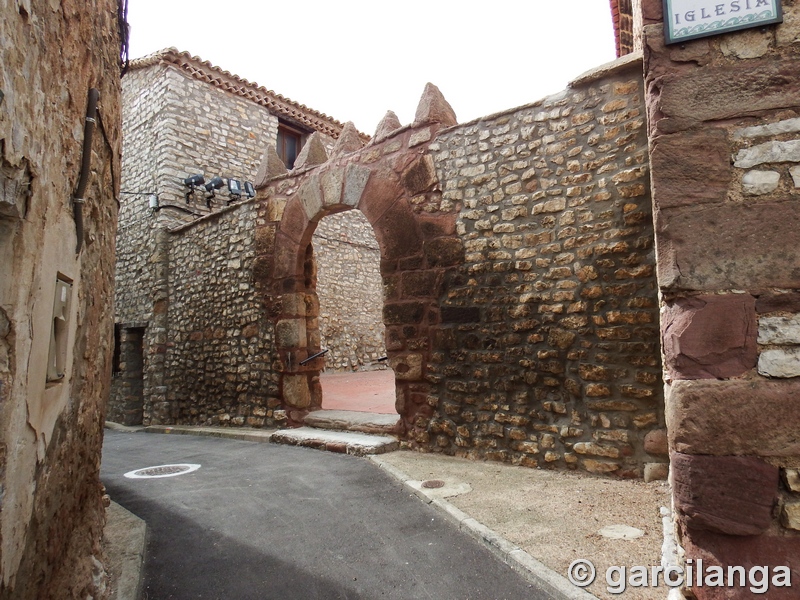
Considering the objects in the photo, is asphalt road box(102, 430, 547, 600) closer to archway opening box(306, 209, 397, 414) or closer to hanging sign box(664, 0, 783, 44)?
hanging sign box(664, 0, 783, 44)

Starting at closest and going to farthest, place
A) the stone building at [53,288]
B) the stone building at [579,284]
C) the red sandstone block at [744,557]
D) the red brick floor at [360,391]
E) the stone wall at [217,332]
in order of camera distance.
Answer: the stone building at [53,288] → the red sandstone block at [744,557] → the stone building at [579,284] → the stone wall at [217,332] → the red brick floor at [360,391]

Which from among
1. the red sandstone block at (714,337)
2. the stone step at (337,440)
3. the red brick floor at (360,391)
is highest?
the red sandstone block at (714,337)

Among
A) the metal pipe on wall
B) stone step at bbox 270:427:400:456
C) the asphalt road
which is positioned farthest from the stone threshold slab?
the metal pipe on wall

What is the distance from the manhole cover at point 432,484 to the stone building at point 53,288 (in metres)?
2.08

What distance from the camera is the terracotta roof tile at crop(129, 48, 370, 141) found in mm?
10047

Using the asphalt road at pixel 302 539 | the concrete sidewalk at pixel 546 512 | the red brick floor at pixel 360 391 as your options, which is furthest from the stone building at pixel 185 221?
the concrete sidewalk at pixel 546 512

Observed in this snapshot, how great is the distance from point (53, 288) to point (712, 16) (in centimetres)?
261

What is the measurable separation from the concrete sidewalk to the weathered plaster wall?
54 centimetres

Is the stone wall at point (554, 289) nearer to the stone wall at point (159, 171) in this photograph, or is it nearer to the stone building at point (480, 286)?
the stone building at point (480, 286)

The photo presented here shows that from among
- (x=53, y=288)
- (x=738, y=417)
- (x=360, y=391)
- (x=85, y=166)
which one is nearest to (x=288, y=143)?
(x=360, y=391)

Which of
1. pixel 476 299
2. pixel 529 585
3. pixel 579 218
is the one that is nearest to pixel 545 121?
pixel 579 218

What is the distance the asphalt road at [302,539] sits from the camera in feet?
7.91

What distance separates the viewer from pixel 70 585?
78.1 inches

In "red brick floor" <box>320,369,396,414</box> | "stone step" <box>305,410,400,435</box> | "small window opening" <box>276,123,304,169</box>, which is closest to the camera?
"stone step" <box>305,410,400,435</box>
